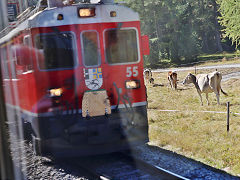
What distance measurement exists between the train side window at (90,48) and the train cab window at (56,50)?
0.72ft

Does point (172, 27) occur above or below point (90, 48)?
above

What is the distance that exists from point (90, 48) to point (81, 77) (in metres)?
0.61

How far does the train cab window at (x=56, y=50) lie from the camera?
580 cm

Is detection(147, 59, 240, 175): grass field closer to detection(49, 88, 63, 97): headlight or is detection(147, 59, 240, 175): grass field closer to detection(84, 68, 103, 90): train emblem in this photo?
detection(84, 68, 103, 90): train emblem

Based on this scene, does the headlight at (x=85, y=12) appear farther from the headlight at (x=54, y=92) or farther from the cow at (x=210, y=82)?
the cow at (x=210, y=82)

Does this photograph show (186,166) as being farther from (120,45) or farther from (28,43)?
(28,43)

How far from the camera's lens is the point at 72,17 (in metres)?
6.02

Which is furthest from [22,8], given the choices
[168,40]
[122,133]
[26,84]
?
[168,40]

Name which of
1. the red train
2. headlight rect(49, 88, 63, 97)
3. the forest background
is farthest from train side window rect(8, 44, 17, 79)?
the forest background

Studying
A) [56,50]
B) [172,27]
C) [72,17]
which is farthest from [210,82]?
[172,27]

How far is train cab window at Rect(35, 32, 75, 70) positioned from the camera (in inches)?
228

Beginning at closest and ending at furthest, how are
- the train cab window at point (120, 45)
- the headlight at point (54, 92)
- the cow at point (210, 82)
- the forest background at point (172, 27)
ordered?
the headlight at point (54, 92), the train cab window at point (120, 45), the cow at point (210, 82), the forest background at point (172, 27)

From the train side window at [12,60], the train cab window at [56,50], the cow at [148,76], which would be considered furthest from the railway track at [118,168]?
the cow at [148,76]

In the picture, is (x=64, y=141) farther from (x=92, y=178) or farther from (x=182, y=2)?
(x=182, y=2)
